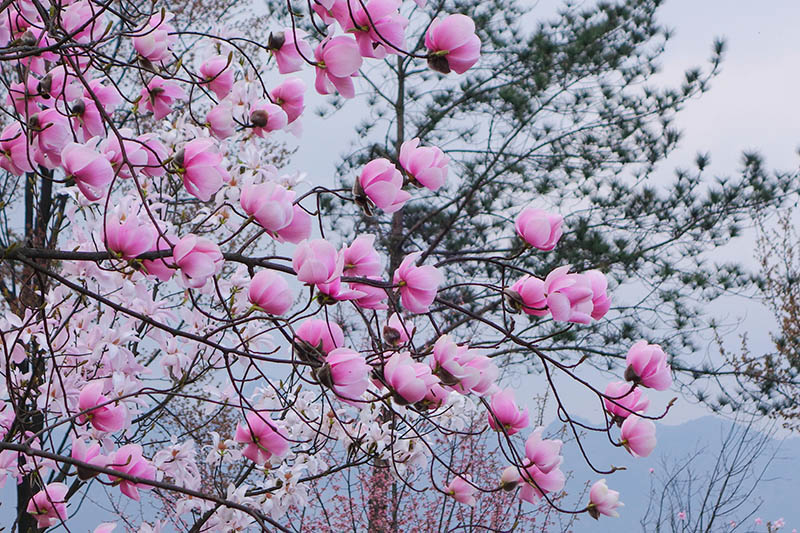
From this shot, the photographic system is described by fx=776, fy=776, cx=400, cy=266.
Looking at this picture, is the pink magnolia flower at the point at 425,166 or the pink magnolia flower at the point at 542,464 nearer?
the pink magnolia flower at the point at 425,166

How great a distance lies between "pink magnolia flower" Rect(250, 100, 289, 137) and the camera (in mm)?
1294

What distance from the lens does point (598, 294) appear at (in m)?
1.03

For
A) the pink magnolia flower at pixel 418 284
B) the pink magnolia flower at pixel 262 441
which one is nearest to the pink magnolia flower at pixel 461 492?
the pink magnolia flower at pixel 262 441

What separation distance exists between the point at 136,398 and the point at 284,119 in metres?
0.79

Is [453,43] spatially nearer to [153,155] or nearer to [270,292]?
[270,292]

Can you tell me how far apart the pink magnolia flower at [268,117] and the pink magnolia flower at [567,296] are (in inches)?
22.8

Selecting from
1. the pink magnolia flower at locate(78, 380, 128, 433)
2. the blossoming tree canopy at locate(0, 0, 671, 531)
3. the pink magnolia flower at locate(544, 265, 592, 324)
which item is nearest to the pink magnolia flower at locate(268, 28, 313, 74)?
the blossoming tree canopy at locate(0, 0, 671, 531)

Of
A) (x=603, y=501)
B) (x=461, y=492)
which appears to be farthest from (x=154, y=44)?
(x=603, y=501)

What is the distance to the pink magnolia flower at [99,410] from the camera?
1.35 meters

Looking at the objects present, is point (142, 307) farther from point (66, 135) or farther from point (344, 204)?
point (344, 204)

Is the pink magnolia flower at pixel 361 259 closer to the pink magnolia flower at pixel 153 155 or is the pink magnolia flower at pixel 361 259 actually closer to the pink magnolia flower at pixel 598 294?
the pink magnolia flower at pixel 598 294

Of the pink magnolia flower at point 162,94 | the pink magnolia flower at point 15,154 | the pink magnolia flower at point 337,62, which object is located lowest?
the pink magnolia flower at point 337,62

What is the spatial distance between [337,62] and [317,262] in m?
0.31

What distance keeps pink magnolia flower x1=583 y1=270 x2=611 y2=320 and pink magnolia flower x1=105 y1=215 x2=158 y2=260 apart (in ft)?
1.86
